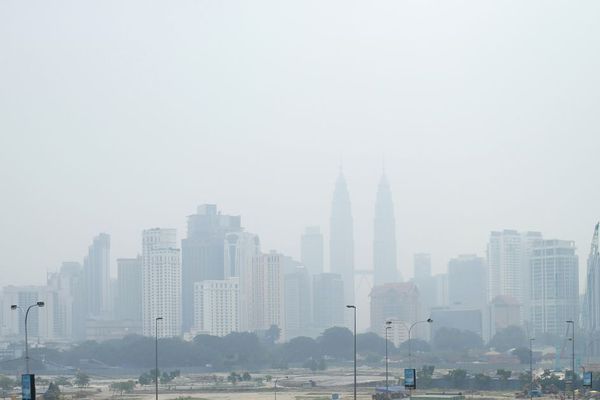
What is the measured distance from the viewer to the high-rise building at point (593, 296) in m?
155

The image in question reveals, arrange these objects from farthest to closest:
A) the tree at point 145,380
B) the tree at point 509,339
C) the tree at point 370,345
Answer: the tree at point 509,339 < the tree at point 370,345 < the tree at point 145,380

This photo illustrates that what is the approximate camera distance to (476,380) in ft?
299

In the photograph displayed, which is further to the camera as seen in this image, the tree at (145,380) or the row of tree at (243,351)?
the row of tree at (243,351)

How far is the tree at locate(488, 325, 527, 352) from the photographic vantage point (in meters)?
183

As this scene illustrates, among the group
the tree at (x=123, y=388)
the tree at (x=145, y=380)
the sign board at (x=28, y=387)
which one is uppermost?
the sign board at (x=28, y=387)

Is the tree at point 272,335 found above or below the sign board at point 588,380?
below

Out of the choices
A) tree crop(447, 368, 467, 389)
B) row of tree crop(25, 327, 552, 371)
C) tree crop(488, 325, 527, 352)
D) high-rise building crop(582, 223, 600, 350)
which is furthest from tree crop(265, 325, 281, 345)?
tree crop(447, 368, 467, 389)

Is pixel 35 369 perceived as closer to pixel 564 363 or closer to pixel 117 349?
pixel 117 349

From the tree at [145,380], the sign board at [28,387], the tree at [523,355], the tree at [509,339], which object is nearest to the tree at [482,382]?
the tree at [145,380]

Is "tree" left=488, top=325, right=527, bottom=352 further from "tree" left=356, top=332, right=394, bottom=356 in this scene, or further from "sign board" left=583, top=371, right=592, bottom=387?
"sign board" left=583, top=371, right=592, bottom=387

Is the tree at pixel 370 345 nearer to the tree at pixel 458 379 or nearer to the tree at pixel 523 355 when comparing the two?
the tree at pixel 523 355

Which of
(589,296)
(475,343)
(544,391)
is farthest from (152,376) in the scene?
(475,343)

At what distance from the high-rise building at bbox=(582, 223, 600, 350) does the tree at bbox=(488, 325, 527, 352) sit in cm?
1296

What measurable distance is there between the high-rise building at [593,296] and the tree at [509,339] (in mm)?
12957
